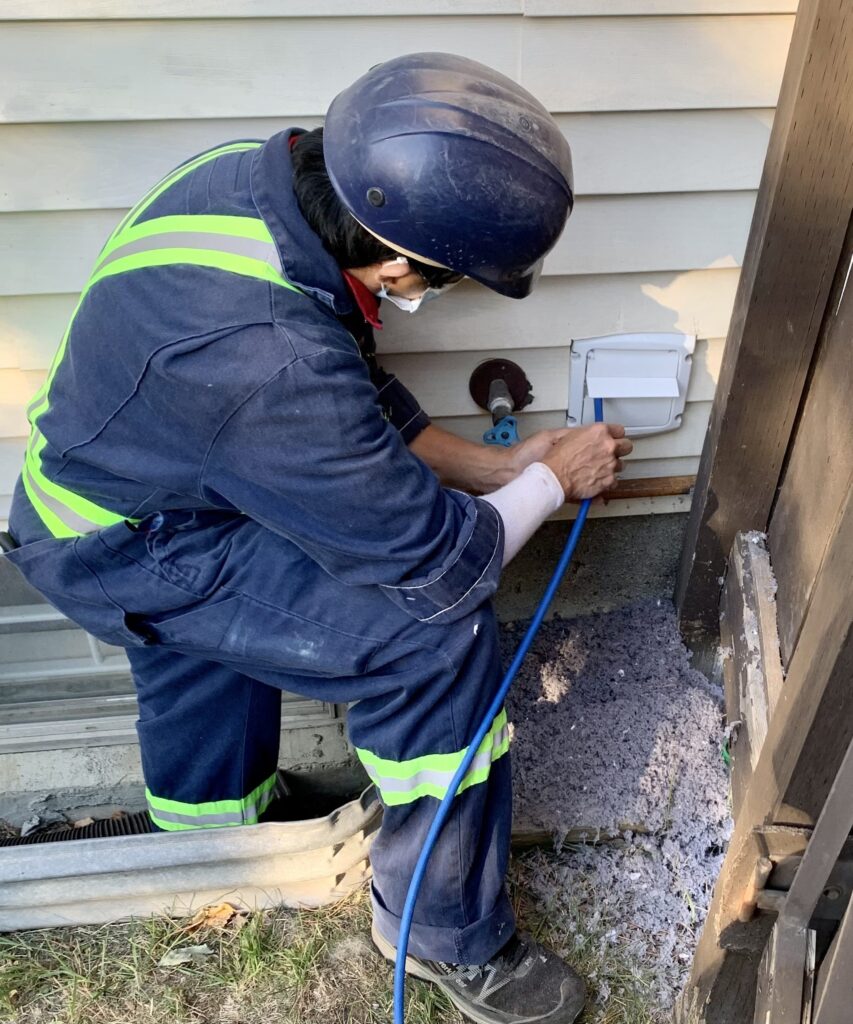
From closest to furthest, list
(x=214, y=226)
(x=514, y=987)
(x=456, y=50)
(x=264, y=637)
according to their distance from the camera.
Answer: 1. (x=214, y=226)
2. (x=264, y=637)
3. (x=456, y=50)
4. (x=514, y=987)

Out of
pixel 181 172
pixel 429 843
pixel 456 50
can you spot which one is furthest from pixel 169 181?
pixel 429 843

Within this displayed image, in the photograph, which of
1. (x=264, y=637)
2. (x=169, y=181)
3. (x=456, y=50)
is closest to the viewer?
(x=169, y=181)

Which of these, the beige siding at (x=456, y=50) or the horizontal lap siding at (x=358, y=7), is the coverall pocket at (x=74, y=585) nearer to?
the beige siding at (x=456, y=50)

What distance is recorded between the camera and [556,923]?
2156 mm

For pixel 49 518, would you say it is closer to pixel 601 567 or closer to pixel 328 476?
pixel 328 476

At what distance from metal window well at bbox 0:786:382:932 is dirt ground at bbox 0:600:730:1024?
0.07 metres

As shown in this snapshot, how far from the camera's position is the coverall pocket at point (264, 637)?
169 cm

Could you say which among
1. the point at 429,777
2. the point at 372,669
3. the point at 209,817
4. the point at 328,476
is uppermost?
the point at 328,476

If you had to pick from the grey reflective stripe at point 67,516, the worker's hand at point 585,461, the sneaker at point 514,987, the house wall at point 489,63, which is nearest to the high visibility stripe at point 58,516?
the grey reflective stripe at point 67,516

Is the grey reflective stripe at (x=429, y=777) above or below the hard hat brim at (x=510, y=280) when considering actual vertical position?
below

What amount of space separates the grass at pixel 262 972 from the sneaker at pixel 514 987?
8cm

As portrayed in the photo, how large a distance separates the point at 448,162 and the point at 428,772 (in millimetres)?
1133

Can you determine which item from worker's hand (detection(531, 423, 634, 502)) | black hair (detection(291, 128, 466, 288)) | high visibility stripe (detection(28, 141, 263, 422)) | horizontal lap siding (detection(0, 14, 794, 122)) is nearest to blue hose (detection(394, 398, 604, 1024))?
worker's hand (detection(531, 423, 634, 502))

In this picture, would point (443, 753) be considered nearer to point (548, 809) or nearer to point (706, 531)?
point (548, 809)
